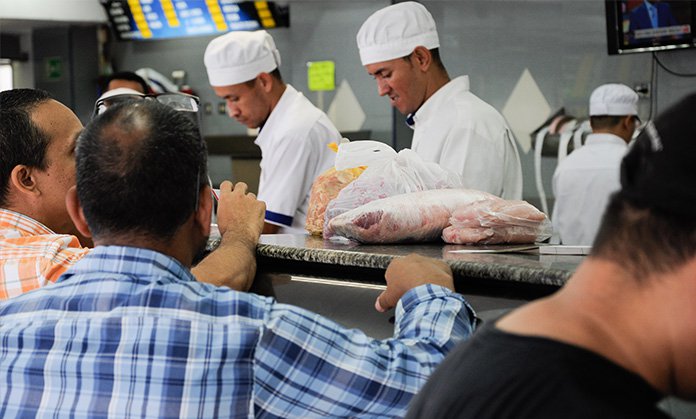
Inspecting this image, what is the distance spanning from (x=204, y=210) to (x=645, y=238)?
916 millimetres

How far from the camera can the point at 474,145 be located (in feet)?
9.91

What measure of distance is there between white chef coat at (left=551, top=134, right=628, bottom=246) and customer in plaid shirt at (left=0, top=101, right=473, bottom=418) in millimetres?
3158

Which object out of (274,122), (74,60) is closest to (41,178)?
(274,122)

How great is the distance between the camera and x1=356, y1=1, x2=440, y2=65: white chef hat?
335 centimetres

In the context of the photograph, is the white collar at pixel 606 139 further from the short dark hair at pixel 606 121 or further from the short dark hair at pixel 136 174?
the short dark hair at pixel 136 174

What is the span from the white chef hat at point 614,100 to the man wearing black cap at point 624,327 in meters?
3.96

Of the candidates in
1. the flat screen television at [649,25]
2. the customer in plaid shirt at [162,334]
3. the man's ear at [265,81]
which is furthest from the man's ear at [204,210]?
the flat screen television at [649,25]

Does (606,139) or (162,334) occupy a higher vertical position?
(162,334)

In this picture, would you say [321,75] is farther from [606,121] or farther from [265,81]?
[265,81]

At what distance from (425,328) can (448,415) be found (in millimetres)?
672

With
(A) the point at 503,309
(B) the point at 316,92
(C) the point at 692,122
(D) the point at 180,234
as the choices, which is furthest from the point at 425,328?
(B) the point at 316,92

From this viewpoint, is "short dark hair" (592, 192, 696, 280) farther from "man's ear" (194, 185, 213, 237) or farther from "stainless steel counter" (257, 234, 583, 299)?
"man's ear" (194, 185, 213, 237)

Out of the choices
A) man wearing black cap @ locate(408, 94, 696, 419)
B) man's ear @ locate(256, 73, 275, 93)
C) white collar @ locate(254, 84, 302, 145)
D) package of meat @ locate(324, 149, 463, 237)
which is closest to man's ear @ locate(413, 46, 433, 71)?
white collar @ locate(254, 84, 302, 145)

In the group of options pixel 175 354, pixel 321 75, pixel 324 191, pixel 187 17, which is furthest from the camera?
pixel 187 17
